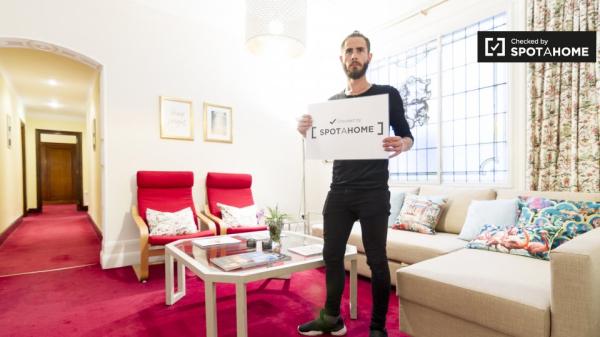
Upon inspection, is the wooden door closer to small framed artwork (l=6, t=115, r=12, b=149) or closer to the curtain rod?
small framed artwork (l=6, t=115, r=12, b=149)

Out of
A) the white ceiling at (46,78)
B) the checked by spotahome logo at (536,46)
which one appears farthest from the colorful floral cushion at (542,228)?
the white ceiling at (46,78)

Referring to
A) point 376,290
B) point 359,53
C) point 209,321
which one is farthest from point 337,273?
point 359,53

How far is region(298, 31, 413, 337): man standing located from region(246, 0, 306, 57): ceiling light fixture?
3.04 ft

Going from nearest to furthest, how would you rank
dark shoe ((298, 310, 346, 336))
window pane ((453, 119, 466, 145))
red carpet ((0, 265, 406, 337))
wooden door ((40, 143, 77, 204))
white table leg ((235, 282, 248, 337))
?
white table leg ((235, 282, 248, 337))
dark shoe ((298, 310, 346, 336))
red carpet ((0, 265, 406, 337))
window pane ((453, 119, 466, 145))
wooden door ((40, 143, 77, 204))

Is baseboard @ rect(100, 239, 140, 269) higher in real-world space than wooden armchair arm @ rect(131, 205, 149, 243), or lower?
lower

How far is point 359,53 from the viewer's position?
5.37ft

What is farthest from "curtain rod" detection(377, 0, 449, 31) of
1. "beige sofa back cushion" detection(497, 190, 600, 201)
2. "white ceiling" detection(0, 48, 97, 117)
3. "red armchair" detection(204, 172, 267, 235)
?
"white ceiling" detection(0, 48, 97, 117)

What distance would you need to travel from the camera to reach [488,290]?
1.40 m

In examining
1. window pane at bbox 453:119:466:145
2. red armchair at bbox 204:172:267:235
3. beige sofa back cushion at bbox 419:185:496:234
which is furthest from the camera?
red armchair at bbox 204:172:267:235

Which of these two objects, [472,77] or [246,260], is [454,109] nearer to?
[472,77]

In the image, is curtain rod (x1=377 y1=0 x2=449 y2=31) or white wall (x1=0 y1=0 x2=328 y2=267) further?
curtain rod (x1=377 y1=0 x2=449 y2=31)

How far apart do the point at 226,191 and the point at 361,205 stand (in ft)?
8.01

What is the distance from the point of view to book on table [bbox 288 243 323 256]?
1.95 metres

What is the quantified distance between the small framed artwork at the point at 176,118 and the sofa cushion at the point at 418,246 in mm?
2247
